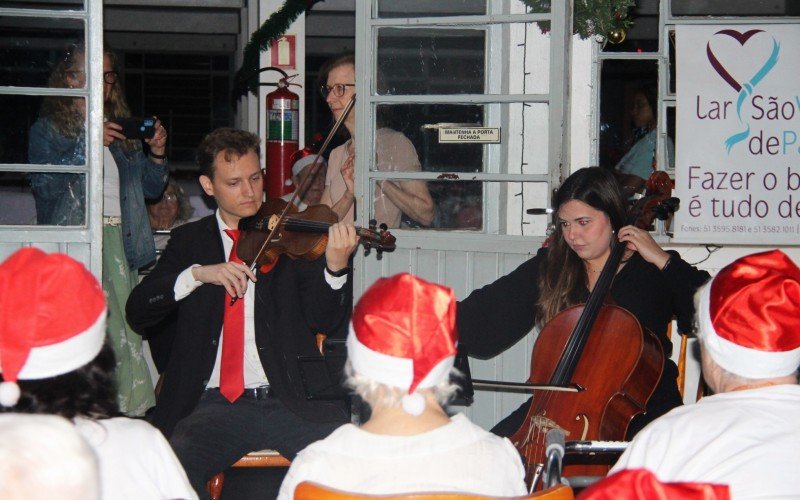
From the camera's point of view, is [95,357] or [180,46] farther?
[180,46]

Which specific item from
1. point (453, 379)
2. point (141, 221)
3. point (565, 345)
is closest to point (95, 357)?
point (453, 379)

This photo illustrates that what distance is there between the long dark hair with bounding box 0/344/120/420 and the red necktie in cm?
113

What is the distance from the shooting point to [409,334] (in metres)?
1.70

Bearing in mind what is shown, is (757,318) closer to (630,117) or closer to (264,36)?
(630,117)

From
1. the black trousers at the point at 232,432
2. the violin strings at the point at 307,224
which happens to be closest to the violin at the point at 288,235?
the violin strings at the point at 307,224

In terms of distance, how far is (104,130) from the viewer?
370 centimetres

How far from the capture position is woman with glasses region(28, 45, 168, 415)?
3.59 m

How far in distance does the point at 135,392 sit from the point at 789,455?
2839 mm

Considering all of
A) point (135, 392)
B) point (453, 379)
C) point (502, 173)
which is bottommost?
point (135, 392)

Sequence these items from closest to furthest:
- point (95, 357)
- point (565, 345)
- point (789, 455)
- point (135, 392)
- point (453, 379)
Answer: point (789, 455) < point (95, 357) < point (453, 379) < point (565, 345) < point (135, 392)

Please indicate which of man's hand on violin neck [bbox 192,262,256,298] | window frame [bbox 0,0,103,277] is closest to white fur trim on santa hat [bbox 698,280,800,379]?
man's hand on violin neck [bbox 192,262,256,298]

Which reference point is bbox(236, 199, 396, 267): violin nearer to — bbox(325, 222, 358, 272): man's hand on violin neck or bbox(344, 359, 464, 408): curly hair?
bbox(325, 222, 358, 272): man's hand on violin neck

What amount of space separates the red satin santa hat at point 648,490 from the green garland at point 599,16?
2.69 metres

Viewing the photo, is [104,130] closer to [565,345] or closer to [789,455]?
[565,345]
